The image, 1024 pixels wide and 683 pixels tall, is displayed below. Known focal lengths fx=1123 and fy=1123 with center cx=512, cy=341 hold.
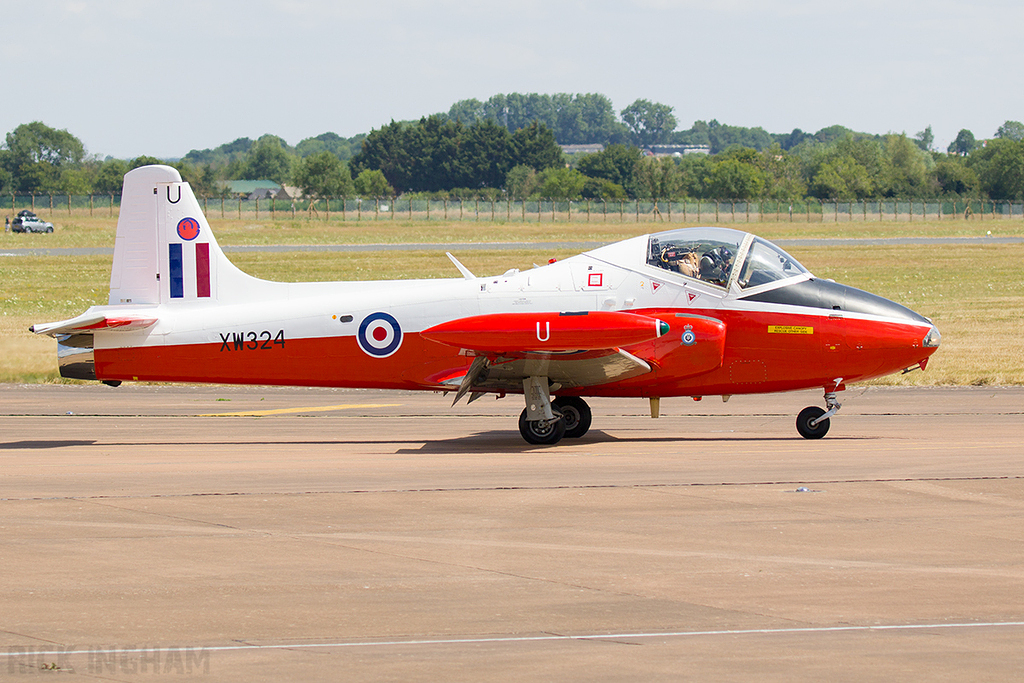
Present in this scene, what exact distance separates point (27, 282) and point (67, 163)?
495 ft

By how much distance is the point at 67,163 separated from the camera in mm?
180375

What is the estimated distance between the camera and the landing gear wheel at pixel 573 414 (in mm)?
14758

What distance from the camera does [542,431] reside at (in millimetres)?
13961

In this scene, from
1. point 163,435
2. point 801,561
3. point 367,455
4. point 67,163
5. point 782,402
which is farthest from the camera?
point 67,163

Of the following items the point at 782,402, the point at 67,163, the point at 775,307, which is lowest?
the point at 782,402

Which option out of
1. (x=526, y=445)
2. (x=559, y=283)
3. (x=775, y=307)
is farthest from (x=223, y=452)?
(x=775, y=307)

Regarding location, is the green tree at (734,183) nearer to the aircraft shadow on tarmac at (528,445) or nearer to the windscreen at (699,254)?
the aircraft shadow on tarmac at (528,445)

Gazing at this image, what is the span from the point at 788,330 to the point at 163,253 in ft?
26.6

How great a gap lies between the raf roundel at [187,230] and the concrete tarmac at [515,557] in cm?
270

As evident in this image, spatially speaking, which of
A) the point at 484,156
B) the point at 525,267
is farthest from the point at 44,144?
the point at 525,267

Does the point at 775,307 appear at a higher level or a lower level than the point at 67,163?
lower

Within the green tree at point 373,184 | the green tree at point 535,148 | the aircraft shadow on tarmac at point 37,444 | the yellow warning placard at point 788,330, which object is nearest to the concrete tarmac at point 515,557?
the aircraft shadow on tarmac at point 37,444

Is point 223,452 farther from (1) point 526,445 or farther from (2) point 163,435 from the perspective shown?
(1) point 526,445

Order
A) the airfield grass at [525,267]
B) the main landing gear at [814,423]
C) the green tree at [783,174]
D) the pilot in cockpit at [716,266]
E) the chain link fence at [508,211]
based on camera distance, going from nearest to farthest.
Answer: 1. the pilot in cockpit at [716,266]
2. the main landing gear at [814,423]
3. the airfield grass at [525,267]
4. the chain link fence at [508,211]
5. the green tree at [783,174]
